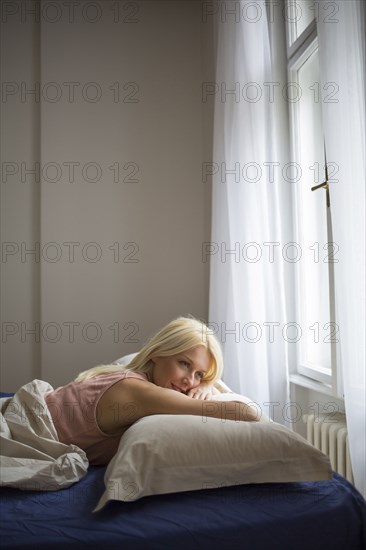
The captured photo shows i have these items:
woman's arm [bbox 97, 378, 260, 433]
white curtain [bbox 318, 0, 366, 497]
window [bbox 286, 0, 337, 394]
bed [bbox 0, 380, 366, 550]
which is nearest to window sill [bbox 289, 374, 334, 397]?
window [bbox 286, 0, 337, 394]

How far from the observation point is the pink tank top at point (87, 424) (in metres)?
1.41

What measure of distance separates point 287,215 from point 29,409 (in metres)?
1.68

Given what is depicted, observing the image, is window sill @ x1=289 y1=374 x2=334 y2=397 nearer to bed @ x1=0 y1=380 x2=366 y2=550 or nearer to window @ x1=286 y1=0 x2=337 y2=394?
window @ x1=286 y1=0 x2=337 y2=394

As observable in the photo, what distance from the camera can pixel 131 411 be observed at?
1.35 meters

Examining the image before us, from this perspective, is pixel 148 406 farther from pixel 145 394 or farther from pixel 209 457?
pixel 209 457

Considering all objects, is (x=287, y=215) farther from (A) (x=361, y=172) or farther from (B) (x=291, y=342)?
(A) (x=361, y=172)

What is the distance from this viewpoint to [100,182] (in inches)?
134

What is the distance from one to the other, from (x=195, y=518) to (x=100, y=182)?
2662 millimetres

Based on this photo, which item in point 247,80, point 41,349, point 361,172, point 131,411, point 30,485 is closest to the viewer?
point 30,485

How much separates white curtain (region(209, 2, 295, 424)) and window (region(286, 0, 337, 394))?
0.13 metres

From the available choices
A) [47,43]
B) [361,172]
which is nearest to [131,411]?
[361,172]

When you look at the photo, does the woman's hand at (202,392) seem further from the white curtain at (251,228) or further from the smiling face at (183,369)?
the white curtain at (251,228)

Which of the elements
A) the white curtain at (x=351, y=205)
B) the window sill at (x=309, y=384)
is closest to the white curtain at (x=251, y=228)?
the window sill at (x=309, y=384)

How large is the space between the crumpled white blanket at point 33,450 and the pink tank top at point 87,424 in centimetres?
6
